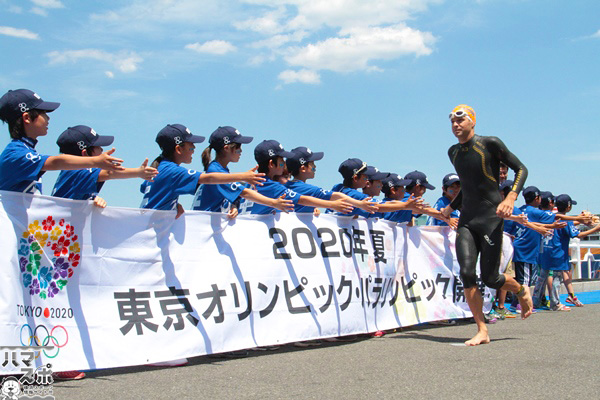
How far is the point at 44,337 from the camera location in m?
4.70

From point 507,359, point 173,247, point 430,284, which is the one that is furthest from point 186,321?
point 430,284

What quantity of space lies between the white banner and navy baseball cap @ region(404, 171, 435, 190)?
5.98ft

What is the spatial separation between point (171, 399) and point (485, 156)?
4070 millimetres

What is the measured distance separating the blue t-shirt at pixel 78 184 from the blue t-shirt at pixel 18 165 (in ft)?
1.54

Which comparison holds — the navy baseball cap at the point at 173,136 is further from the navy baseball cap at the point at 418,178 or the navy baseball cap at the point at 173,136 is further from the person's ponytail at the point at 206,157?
the navy baseball cap at the point at 418,178

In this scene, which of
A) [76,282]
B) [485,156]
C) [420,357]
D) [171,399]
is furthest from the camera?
[485,156]

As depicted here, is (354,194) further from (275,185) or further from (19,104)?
(19,104)

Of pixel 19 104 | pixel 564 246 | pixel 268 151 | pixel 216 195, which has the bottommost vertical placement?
pixel 564 246

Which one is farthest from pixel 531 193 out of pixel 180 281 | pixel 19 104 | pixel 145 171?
pixel 19 104

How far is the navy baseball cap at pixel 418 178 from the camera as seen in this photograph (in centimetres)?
980

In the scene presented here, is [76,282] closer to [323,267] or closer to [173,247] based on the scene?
[173,247]

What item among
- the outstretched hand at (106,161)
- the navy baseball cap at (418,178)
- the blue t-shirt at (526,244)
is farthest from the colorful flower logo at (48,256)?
the blue t-shirt at (526,244)

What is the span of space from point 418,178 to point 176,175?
4.99 metres

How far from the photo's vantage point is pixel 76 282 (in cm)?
500
